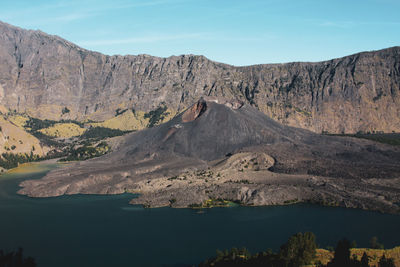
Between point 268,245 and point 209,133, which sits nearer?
point 268,245

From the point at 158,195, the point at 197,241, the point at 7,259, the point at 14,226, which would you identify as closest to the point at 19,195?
the point at 14,226

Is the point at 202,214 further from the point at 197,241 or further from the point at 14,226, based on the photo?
the point at 14,226

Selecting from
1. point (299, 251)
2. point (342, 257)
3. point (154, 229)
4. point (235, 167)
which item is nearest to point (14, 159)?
point (235, 167)

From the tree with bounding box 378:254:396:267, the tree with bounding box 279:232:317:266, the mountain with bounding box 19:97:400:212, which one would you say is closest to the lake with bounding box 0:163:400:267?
the mountain with bounding box 19:97:400:212

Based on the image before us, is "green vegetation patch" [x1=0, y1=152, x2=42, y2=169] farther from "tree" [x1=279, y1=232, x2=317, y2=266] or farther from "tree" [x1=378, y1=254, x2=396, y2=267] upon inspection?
"tree" [x1=378, y1=254, x2=396, y2=267]

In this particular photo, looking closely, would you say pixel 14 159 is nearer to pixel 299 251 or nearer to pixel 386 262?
pixel 299 251

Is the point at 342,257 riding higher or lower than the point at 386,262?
higher

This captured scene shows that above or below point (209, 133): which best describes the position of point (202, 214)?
below
